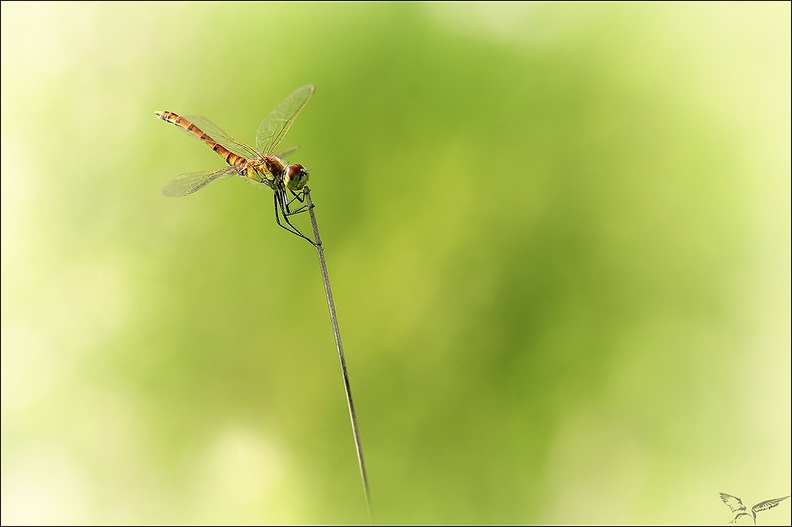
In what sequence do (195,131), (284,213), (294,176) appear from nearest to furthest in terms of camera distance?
(294,176) < (284,213) < (195,131)

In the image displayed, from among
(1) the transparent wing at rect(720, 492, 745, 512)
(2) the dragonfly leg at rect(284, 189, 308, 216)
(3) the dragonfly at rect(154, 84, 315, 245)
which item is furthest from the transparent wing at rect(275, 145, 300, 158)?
(1) the transparent wing at rect(720, 492, 745, 512)

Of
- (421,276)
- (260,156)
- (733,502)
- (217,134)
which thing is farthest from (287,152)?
(733,502)

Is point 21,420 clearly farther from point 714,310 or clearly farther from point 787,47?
point 787,47

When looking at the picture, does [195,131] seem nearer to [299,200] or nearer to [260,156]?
[260,156]

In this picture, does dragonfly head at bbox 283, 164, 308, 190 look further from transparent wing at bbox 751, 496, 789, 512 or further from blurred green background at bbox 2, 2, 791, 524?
transparent wing at bbox 751, 496, 789, 512

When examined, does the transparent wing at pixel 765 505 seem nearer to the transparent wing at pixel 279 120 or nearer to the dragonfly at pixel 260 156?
the dragonfly at pixel 260 156
